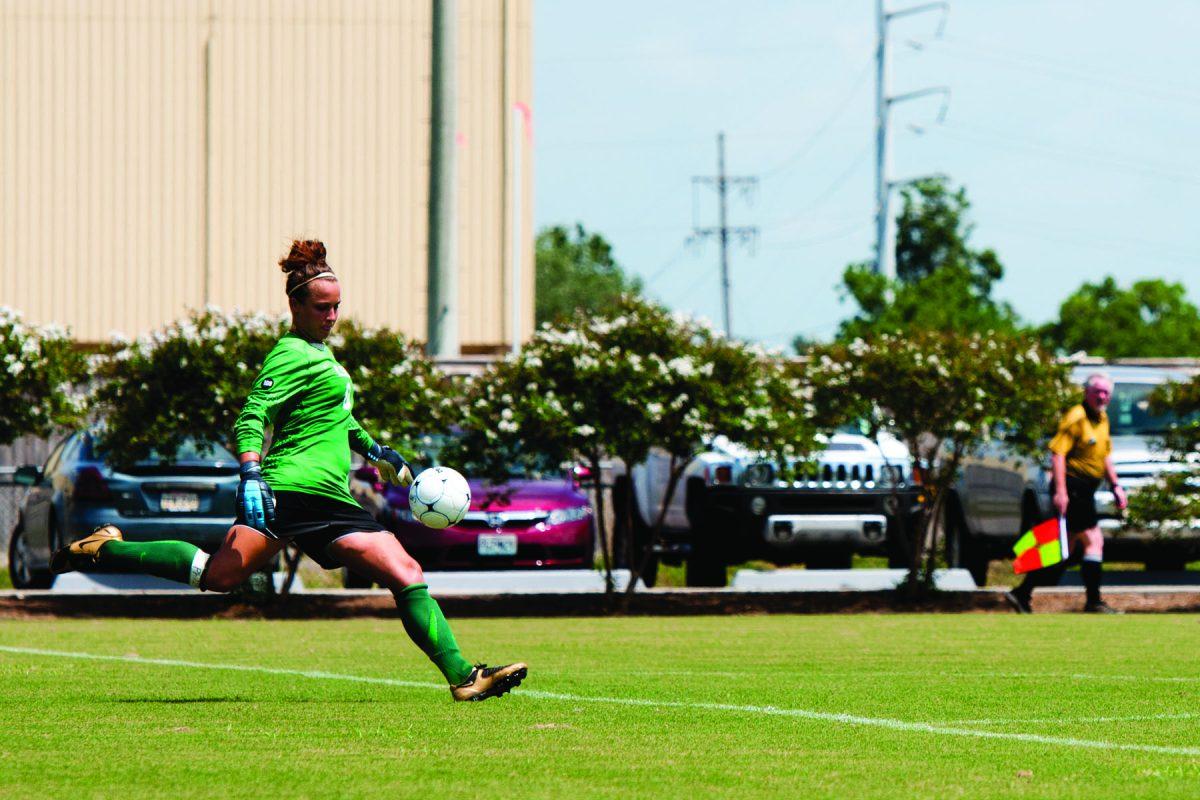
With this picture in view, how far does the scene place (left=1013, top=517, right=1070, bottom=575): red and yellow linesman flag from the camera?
57.1ft

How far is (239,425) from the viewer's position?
858 cm

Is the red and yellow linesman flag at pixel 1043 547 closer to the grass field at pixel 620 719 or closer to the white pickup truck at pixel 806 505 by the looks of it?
the white pickup truck at pixel 806 505

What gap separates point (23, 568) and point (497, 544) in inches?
197

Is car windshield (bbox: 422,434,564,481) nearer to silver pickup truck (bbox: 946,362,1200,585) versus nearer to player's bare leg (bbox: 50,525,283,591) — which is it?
silver pickup truck (bbox: 946,362,1200,585)

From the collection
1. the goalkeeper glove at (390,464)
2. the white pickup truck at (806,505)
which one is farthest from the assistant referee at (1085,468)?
the goalkeeper glove at (390,464)

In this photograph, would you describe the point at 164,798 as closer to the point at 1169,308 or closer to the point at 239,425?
the point at 239,425

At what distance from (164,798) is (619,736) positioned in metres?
2.04

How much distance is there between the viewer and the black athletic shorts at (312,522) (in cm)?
870

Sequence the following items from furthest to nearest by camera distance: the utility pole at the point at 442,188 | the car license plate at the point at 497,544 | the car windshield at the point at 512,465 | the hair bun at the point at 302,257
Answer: the utility pole at the point at 442,188 < the car license plate at the point at 497,544 < the car windshield at the point at 512,465 < the hair bun at the point at 302,257

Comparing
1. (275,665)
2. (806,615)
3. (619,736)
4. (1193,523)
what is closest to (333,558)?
(619,736)

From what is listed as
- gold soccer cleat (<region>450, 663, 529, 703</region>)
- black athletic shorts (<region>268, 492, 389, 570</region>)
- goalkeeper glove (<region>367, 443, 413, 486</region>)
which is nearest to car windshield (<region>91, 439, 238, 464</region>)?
goalkeeper glove (<region>367, 443, 413, 486</region>)

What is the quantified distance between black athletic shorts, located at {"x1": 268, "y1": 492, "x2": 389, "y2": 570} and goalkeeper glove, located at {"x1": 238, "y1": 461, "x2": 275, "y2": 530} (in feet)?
0.52

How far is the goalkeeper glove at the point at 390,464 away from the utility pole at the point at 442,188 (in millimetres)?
13261

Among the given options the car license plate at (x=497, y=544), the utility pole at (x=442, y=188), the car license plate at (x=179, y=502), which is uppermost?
the utility pole at (x=442, y=188)
